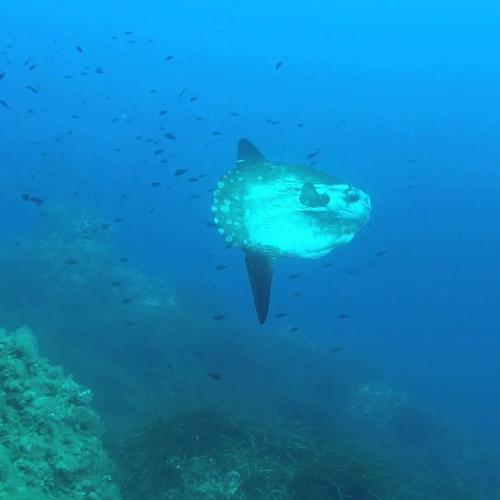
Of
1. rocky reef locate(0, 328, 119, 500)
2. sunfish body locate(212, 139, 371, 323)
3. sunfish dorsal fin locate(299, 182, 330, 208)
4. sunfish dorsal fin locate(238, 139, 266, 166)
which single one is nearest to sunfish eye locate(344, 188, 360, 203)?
sunfish body locate(212, 139, 371, 323)

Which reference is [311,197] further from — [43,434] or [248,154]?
[43,434]

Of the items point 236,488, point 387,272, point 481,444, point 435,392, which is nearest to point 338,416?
point 481,444

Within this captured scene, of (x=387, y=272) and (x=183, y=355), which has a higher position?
(x=183, y=355)

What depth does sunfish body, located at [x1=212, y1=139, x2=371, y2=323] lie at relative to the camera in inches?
244

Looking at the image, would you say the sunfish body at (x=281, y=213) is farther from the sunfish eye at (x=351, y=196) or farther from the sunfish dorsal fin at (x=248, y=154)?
the sunfish dorsal fin at (x=248, y=154)

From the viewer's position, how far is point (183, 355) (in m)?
18.2

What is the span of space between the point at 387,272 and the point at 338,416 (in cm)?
5312

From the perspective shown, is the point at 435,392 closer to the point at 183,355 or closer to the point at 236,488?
the point at 183,355

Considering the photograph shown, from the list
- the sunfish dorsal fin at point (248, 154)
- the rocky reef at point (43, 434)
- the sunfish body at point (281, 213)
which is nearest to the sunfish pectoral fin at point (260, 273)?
the sunfish body at point (281, 213)

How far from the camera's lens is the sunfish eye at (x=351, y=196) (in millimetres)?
6223

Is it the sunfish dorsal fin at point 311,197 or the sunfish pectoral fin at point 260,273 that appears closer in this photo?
the sunfish dorsal fin at point 311,197

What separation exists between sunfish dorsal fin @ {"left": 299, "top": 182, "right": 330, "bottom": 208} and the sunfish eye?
0.27 metres

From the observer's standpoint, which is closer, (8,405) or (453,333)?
(8,405)

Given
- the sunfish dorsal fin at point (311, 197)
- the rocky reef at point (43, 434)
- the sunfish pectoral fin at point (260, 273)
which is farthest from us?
the sunfish pectoral fin at point (260, 273)
